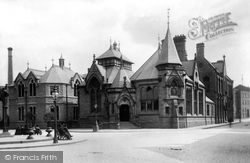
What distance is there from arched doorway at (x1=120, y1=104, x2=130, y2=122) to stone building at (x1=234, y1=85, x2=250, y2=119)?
7834 centimetres

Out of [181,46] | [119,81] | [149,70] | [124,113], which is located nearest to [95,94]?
[119,81]

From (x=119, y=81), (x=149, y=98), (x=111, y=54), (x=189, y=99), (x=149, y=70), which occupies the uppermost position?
(x=111, y=54)

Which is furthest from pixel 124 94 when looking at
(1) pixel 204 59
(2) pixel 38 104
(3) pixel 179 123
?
(1) pixel 204 59

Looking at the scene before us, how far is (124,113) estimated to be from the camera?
47625 mm

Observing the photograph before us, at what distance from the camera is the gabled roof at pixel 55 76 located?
180 ft

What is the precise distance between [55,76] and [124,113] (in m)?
15.8

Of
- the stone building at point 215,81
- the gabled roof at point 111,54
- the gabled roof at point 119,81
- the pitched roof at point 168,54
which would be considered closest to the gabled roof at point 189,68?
the pitched roof at point 168,54

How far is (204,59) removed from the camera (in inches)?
2456

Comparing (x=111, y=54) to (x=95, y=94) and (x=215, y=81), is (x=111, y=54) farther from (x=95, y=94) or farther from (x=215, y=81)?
(x=215, y=81)

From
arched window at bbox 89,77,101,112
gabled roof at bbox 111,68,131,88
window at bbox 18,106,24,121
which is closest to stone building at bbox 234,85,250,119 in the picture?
arched window at bbox 89,77,101,112

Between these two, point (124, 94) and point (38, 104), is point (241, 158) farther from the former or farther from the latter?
point (38, 104)

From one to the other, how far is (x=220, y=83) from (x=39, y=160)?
59853 millimetres

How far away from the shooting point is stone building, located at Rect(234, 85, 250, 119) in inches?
4551

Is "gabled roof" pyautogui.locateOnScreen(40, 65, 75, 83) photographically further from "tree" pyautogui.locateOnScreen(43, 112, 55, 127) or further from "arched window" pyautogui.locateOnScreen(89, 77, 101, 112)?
"arched window" pyautogui.locateOnScreen(89, 77, 101, 112)
